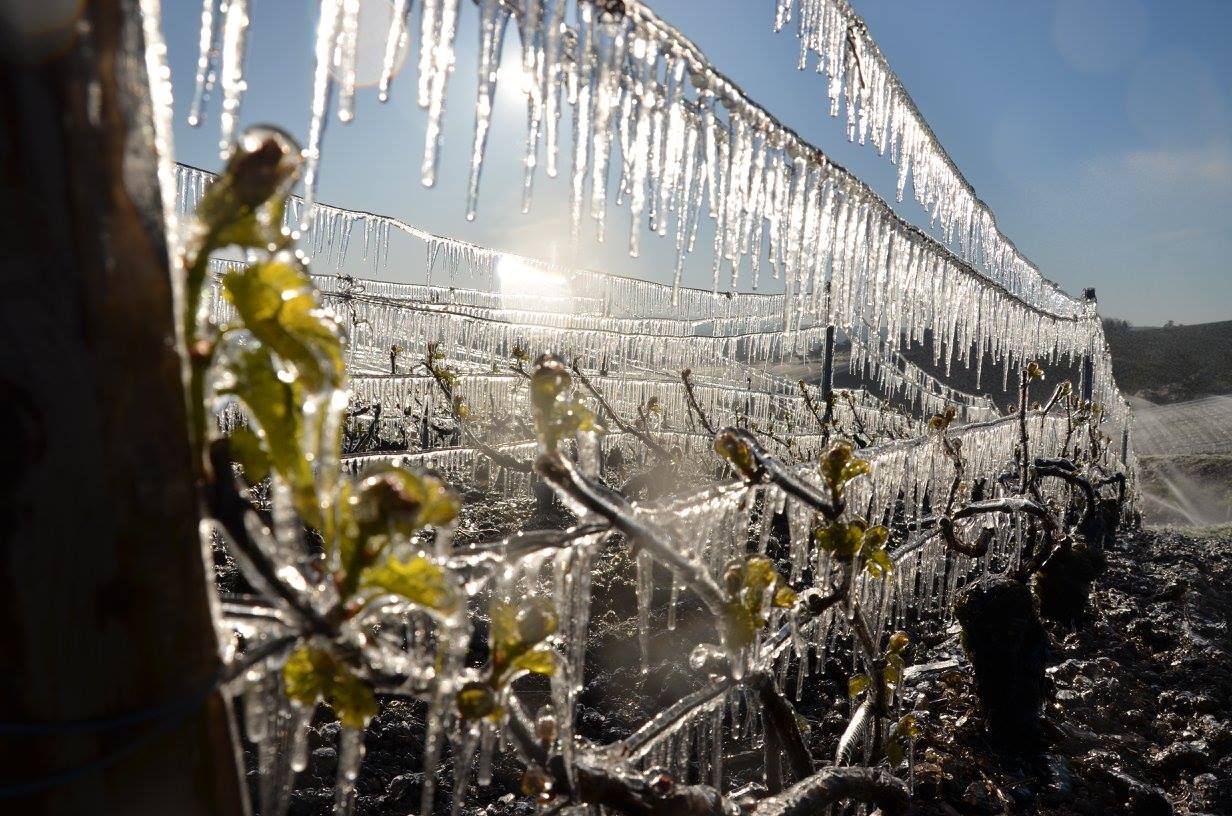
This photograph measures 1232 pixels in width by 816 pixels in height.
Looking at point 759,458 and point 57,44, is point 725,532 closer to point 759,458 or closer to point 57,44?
point 759,458

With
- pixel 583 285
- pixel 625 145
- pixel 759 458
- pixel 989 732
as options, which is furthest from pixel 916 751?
pixel 583 285

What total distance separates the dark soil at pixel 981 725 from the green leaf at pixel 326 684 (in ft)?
7.45

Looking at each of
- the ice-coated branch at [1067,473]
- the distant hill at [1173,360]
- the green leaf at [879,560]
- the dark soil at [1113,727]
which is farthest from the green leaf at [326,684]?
the distant hill at [1173,360]

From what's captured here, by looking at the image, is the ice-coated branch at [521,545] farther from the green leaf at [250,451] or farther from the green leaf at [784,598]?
the green leaf at [784,598]

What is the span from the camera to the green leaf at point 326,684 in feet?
2.21

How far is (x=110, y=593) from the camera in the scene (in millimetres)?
446

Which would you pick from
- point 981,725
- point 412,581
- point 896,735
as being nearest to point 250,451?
point 412,581

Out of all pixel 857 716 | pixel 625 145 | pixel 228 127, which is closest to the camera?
pixel 228 127

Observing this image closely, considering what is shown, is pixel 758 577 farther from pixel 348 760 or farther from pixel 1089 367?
pixel 1089 367

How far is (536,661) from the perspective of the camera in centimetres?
87

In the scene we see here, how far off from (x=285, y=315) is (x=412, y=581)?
0.24m

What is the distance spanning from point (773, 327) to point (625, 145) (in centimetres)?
901

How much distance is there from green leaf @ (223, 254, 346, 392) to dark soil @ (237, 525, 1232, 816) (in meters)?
2.58

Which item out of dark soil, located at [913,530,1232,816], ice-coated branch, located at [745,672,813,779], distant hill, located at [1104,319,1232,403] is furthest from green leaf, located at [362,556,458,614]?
distant hill, located at [1104,319,1232,403]
